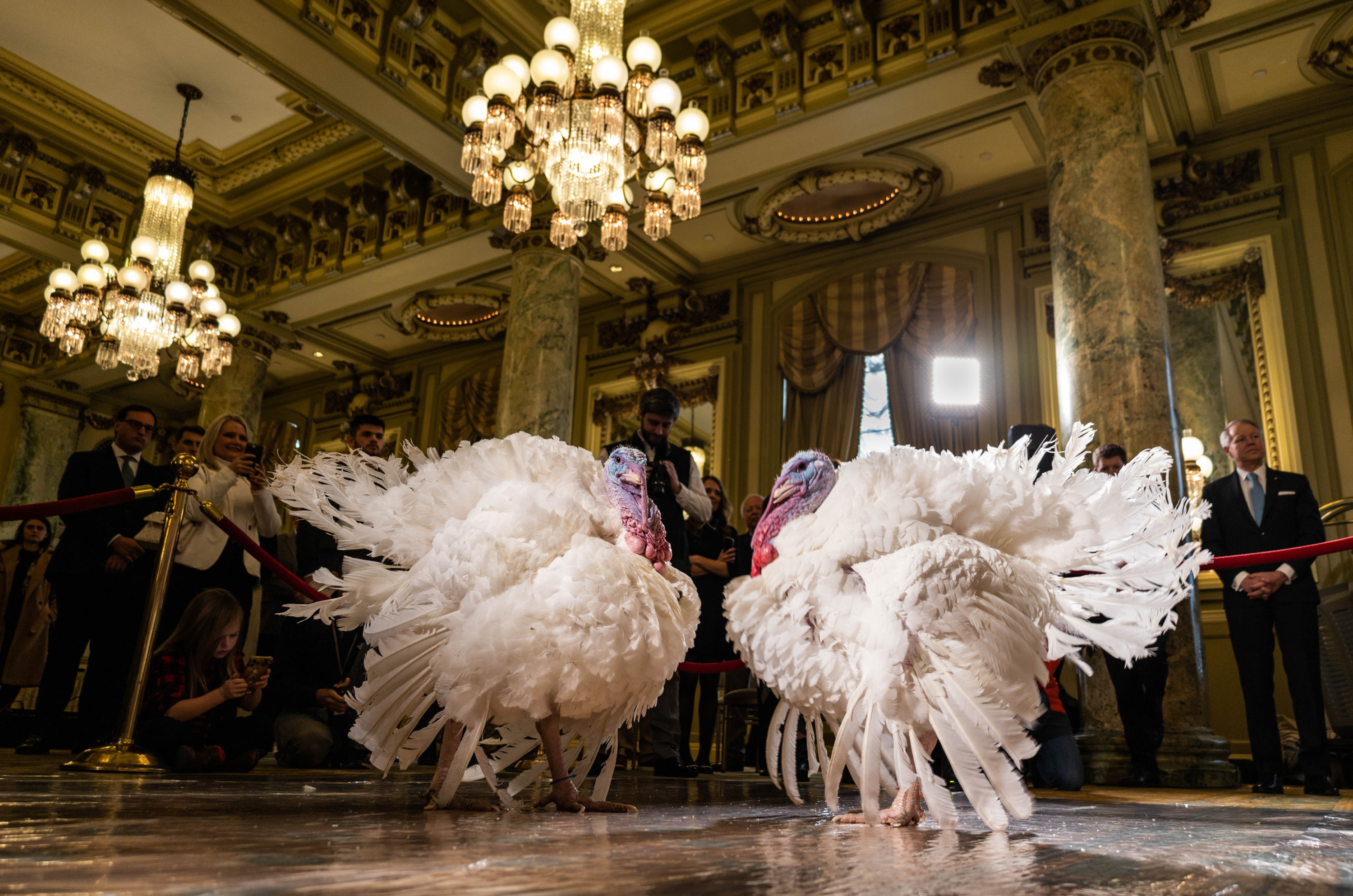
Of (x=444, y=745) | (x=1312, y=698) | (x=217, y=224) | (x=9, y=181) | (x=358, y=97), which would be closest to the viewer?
(x=444, y=745)

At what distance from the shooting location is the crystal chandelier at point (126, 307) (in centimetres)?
807

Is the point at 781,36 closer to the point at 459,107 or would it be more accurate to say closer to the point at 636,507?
the point at 459,107

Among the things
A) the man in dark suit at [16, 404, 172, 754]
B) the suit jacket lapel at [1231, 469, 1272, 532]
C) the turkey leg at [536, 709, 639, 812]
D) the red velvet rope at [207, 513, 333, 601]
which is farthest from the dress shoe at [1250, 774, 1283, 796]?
the man in dark suit at [16, 404, 172, 754]

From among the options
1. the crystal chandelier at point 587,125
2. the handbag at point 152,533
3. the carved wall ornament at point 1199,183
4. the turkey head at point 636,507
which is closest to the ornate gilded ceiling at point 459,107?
the carved wall ornament at point 1199,183

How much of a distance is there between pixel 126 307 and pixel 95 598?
14.6 ft

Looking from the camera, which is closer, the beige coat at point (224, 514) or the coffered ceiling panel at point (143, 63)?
the beige coat at point (224, 514)

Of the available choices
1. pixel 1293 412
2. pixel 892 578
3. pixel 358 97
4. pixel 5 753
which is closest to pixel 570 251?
pixel 358 97

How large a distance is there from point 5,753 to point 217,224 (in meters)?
8.81

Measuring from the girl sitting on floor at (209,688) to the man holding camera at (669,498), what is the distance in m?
1.79

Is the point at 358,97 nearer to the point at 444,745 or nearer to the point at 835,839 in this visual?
the point at 444,745

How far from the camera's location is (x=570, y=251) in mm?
8609

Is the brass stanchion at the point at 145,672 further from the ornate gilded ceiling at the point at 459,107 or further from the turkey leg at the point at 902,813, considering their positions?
the ornate gilded ceiling at the point at 459,107

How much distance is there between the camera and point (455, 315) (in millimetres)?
12672

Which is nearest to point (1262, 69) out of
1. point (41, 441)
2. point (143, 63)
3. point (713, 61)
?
point (713, 61)
